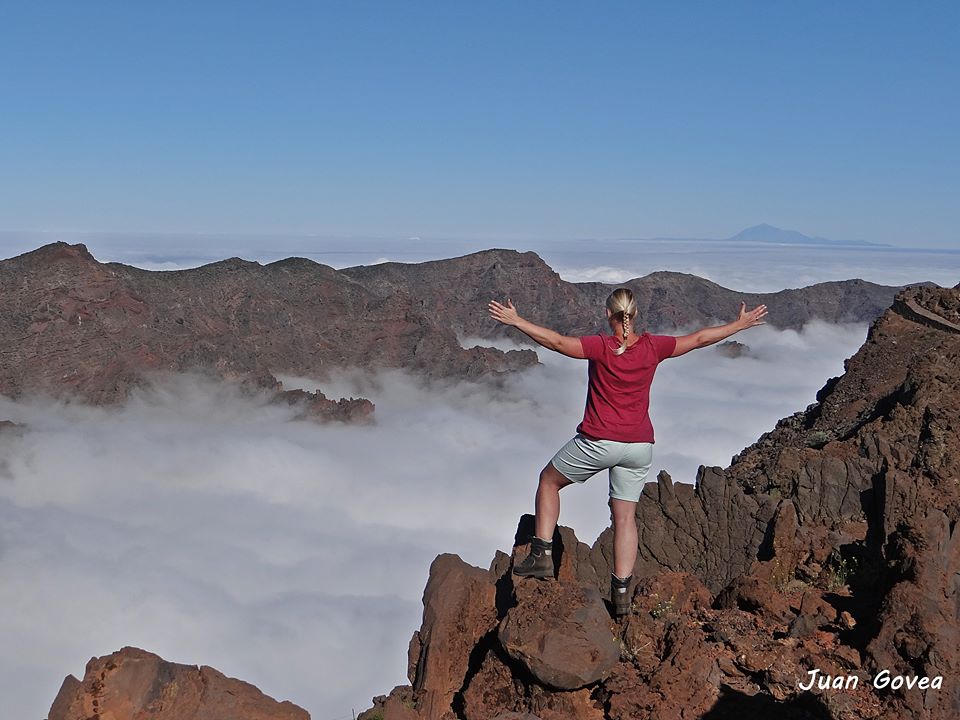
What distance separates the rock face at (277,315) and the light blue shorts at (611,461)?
11645cm

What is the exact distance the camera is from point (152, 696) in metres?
6.15

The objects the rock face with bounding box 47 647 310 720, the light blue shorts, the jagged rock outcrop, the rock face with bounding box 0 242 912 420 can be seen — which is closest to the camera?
the rock face with bounding box 47 647 310 720

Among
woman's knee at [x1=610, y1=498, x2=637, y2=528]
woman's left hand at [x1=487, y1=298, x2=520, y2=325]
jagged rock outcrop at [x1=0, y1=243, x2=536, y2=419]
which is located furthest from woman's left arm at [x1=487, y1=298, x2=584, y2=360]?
jagged rock outcrop at [x1=0, y1=243, x2=536, y2=419]

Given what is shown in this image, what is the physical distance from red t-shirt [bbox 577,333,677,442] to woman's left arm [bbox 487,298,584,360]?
133 mm

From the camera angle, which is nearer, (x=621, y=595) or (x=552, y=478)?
(x=552, y=478)

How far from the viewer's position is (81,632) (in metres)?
84.8

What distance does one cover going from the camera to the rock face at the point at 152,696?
609cm

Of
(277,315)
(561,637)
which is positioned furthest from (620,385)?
(277,315)

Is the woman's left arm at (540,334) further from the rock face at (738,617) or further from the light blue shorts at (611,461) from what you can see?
the rock face at (738,617)

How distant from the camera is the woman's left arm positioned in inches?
261

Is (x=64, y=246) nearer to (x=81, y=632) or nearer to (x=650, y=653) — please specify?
(x=81, y=632)

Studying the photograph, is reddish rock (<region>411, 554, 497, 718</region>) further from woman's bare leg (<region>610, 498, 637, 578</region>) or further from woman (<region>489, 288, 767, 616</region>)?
woman's bare leg (<region>610, 498, 637, 578</region>)

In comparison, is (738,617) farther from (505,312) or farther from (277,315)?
(277,315)

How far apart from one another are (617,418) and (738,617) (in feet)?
7.36
